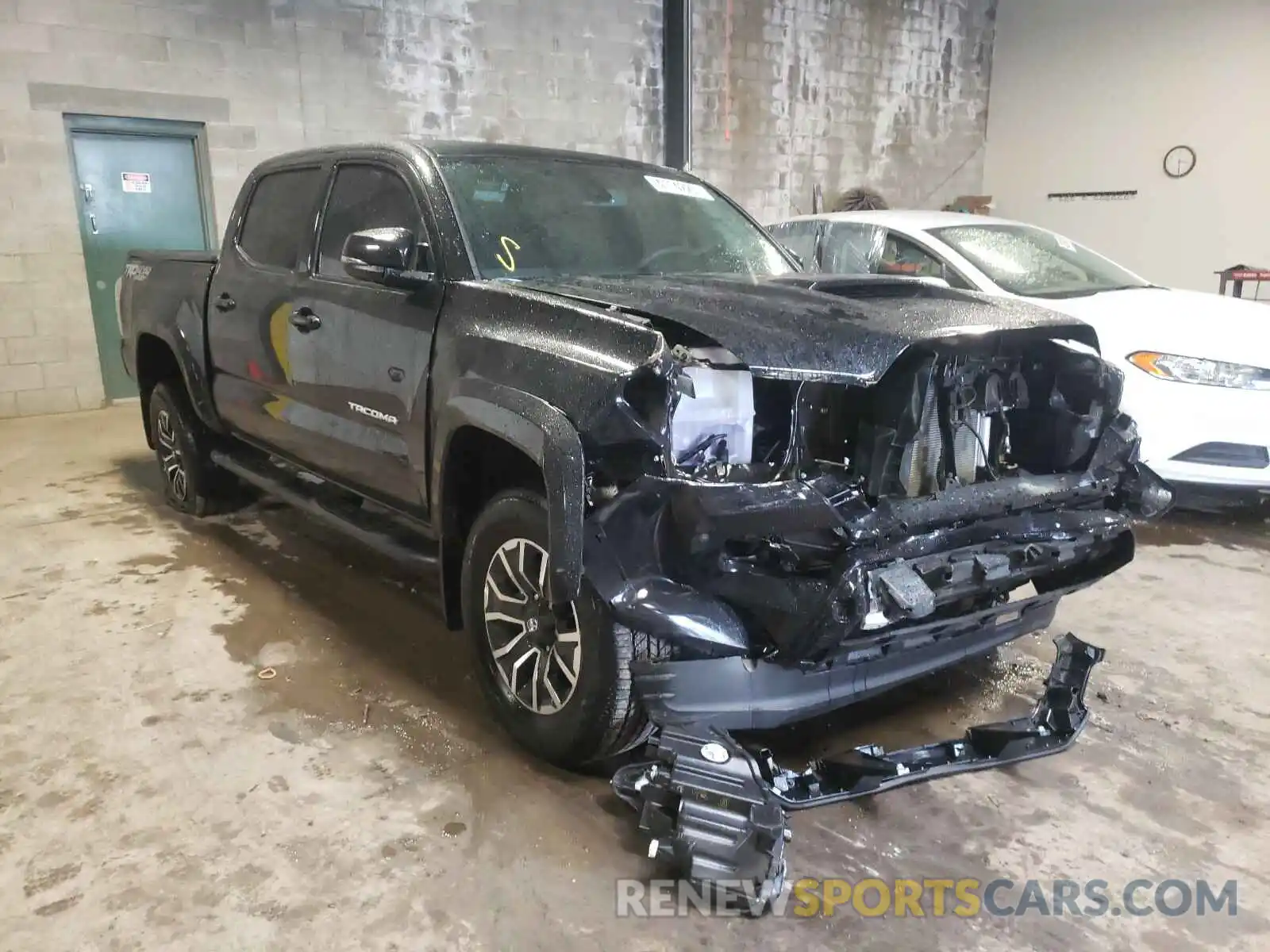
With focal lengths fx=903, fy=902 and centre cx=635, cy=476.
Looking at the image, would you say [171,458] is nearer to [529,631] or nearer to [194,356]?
[194,356]

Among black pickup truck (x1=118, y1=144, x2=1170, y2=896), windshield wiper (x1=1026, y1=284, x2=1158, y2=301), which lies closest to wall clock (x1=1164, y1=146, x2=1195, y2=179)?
windshield wiper (x1=1026, y1=284, x2=1158, y2=301)

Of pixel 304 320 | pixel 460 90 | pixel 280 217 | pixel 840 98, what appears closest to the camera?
pixel 304 320

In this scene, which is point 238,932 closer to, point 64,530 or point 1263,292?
point 64,530

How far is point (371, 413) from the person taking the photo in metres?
3.04

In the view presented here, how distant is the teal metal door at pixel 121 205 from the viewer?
24.9 feet

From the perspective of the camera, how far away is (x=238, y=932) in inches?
76.0

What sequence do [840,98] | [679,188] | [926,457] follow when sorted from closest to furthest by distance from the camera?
[926,457] → [679,188] → [840,98]

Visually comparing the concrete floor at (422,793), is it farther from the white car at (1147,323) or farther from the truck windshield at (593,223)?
the truck windshield at (593,223)

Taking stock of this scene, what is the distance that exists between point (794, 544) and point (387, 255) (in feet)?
4.76

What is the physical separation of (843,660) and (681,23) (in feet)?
31.0

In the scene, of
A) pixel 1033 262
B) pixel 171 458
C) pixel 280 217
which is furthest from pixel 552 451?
pixel 1033 262

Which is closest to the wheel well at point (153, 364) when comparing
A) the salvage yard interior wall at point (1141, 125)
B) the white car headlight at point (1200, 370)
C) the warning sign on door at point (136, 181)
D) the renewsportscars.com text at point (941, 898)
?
the warning sign on door at point (136, 181)

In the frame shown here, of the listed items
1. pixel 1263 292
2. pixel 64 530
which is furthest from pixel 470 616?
pixel 1263 292

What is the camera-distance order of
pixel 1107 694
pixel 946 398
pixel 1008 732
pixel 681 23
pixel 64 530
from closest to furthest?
pixel 946 398 → pixel 1008 732 → pixel 1107 694 → pixel 64 530 → pixel 681 23
